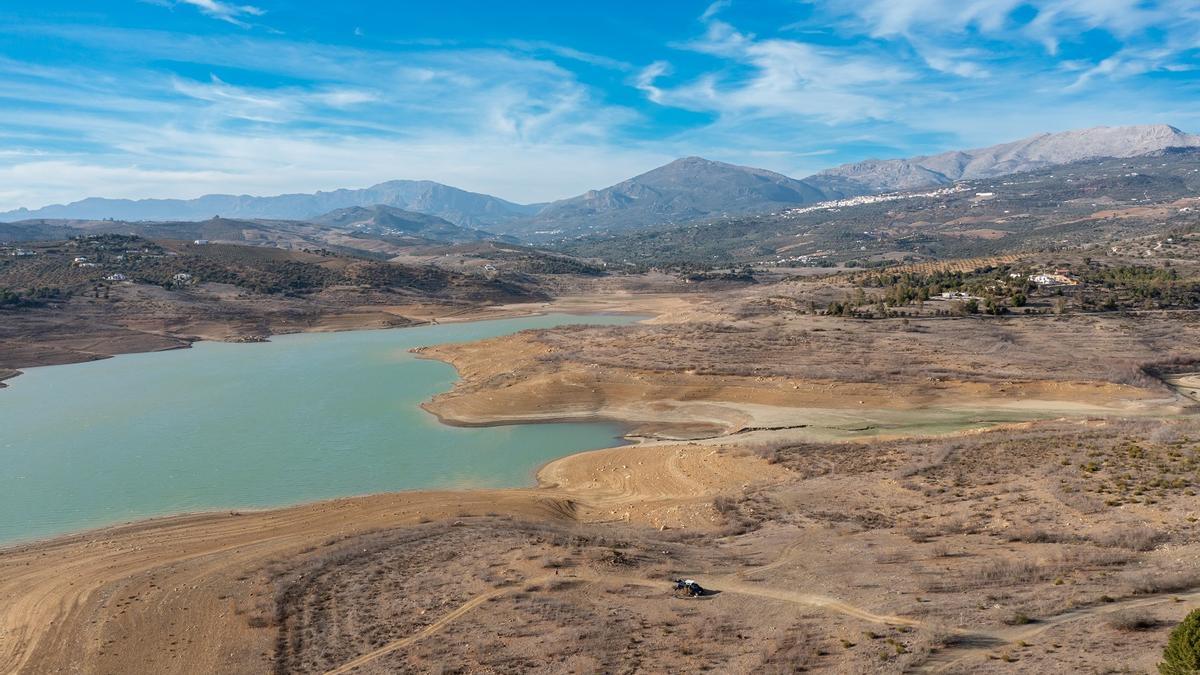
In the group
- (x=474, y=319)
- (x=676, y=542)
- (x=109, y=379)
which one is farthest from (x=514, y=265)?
(x=676, y=542)

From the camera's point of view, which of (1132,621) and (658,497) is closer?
(1132,621)

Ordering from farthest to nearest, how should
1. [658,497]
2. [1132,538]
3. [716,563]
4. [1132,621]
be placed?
1. [658,497]
2. [716,563]
3. [1132,538]
4. [1132,621]

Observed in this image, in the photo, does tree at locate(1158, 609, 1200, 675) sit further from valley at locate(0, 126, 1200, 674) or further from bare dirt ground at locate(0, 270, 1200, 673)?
valley at locate(0, 126, 1200, 674)

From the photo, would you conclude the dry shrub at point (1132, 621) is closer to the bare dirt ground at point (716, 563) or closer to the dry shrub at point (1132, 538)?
the bare dirt ground at point (716, 563)

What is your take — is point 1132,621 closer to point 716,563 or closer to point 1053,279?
point 716,563

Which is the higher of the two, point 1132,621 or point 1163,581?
point 1132,621

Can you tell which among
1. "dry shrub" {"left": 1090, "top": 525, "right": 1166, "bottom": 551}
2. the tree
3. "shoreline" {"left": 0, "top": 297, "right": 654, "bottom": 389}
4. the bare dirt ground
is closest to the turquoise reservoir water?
the bare dirt ground

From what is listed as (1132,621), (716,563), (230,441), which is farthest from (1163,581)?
(230,441)
